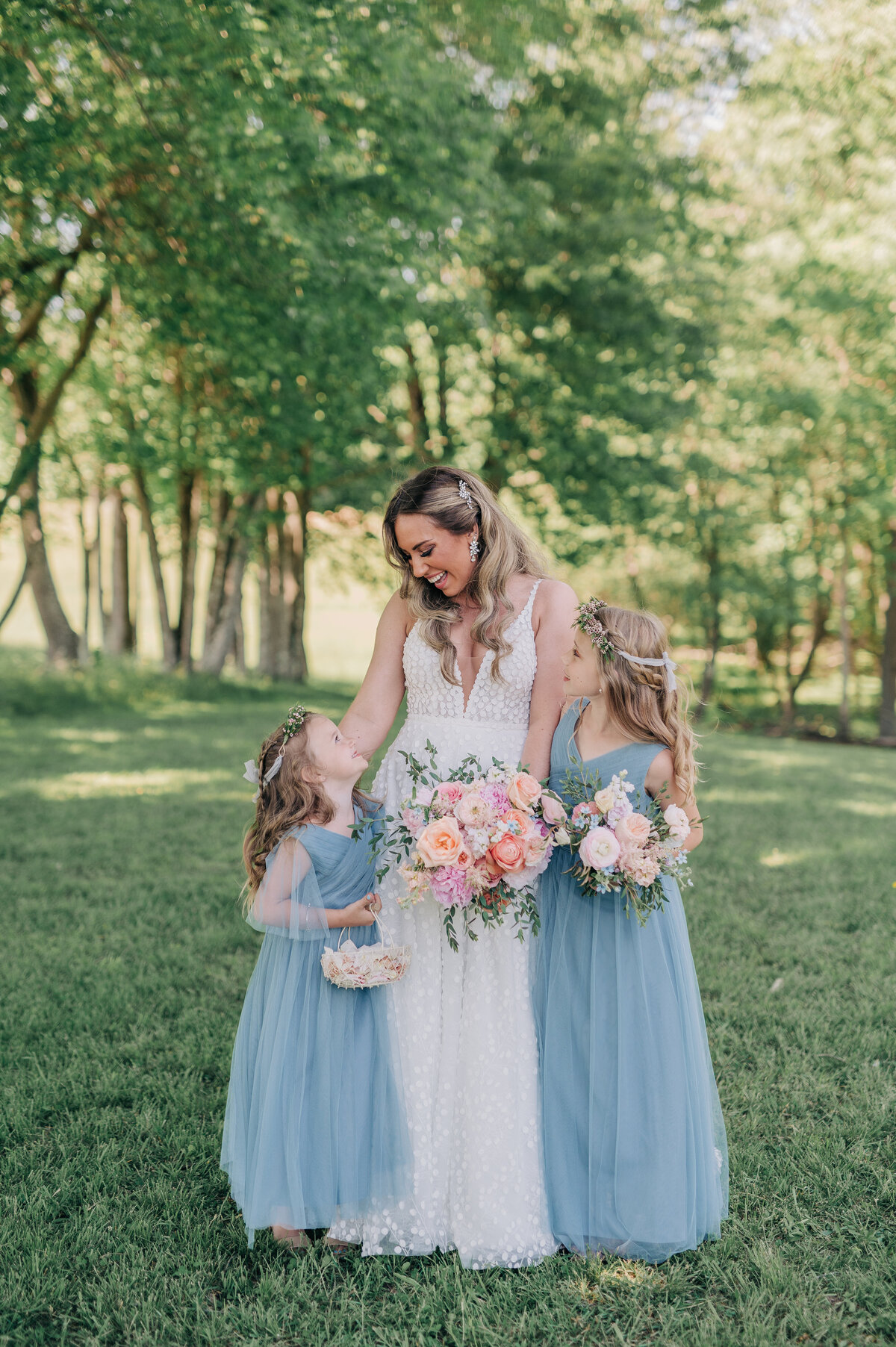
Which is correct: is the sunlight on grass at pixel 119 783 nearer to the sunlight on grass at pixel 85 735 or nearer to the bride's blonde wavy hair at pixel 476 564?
the sunlight on grass at pixel 85 735

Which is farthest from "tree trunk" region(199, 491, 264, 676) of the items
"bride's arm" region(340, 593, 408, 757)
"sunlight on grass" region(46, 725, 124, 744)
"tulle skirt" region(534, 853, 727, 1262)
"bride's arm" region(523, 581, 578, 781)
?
"tulle skirt" region(534, 853, 727, 1262)

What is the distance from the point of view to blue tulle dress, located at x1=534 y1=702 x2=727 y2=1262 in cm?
276

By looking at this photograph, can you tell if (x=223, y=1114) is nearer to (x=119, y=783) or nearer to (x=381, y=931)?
(x=381, y=931)

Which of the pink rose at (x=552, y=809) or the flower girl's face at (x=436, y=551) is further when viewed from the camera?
the flower girl's face at (x=436, y=551)

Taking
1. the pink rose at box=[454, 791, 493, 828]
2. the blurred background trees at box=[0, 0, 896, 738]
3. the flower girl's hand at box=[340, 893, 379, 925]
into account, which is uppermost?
the blurred background trees at box=[0, 0, 896, 738]

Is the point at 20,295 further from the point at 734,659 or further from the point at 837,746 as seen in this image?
the point at 734,659

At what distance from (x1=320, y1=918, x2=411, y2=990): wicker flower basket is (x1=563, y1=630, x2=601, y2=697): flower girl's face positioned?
98cm

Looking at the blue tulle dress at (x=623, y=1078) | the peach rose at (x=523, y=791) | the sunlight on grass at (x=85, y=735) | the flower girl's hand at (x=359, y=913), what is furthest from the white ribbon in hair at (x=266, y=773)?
the sunlight on grass at (x=85, y=735)

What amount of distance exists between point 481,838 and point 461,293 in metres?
11.1

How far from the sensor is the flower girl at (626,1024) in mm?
2768

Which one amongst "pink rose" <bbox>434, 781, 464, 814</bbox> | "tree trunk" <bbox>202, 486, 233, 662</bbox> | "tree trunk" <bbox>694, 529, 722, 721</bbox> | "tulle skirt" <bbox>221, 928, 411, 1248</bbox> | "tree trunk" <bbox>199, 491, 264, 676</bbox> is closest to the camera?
"pink rose" <bbox>434, 781, 464, 814</bbox>

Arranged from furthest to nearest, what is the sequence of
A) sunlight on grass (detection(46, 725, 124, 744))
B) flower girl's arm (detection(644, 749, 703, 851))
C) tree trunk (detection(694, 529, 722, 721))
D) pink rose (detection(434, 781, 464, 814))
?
tree trunk (detection(694, 529, 722, 721)), sunlight on grass (detection(46, 725, 124, 744)), flower girl's arm (detection(644, 749, 703, 851)), pink rose (detection(434, 781, 464, 814))

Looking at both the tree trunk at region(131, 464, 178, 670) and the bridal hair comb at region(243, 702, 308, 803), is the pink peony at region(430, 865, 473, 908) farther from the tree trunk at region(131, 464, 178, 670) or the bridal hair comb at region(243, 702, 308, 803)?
the tree trunk at region(131, 464, 178, 670)

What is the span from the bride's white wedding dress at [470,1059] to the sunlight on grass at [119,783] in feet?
22.4
